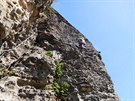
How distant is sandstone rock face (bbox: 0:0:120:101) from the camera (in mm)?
9594

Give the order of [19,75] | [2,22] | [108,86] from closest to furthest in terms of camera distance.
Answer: [2,22]
[19,75]
[108,86]

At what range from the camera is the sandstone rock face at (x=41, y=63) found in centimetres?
959

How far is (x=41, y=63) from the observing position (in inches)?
421

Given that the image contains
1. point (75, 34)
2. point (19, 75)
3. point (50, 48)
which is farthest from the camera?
point (75, 34)

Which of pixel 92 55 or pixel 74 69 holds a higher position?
pixel 92 55

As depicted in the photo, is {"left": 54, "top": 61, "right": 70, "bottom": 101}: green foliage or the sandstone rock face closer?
the sandstone rock face

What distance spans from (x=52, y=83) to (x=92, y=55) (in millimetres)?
3079

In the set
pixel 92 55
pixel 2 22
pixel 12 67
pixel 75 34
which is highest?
pixel 75 34

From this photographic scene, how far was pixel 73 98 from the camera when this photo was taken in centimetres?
1044

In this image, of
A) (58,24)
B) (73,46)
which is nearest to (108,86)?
(73,46)

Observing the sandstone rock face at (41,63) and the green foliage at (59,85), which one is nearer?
the sandstone rock face at (41,63)

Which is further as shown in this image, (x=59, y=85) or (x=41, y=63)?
(x=59, y=85)

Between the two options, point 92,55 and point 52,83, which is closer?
point 52,83

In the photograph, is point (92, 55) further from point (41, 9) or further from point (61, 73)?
point (41, 9)
